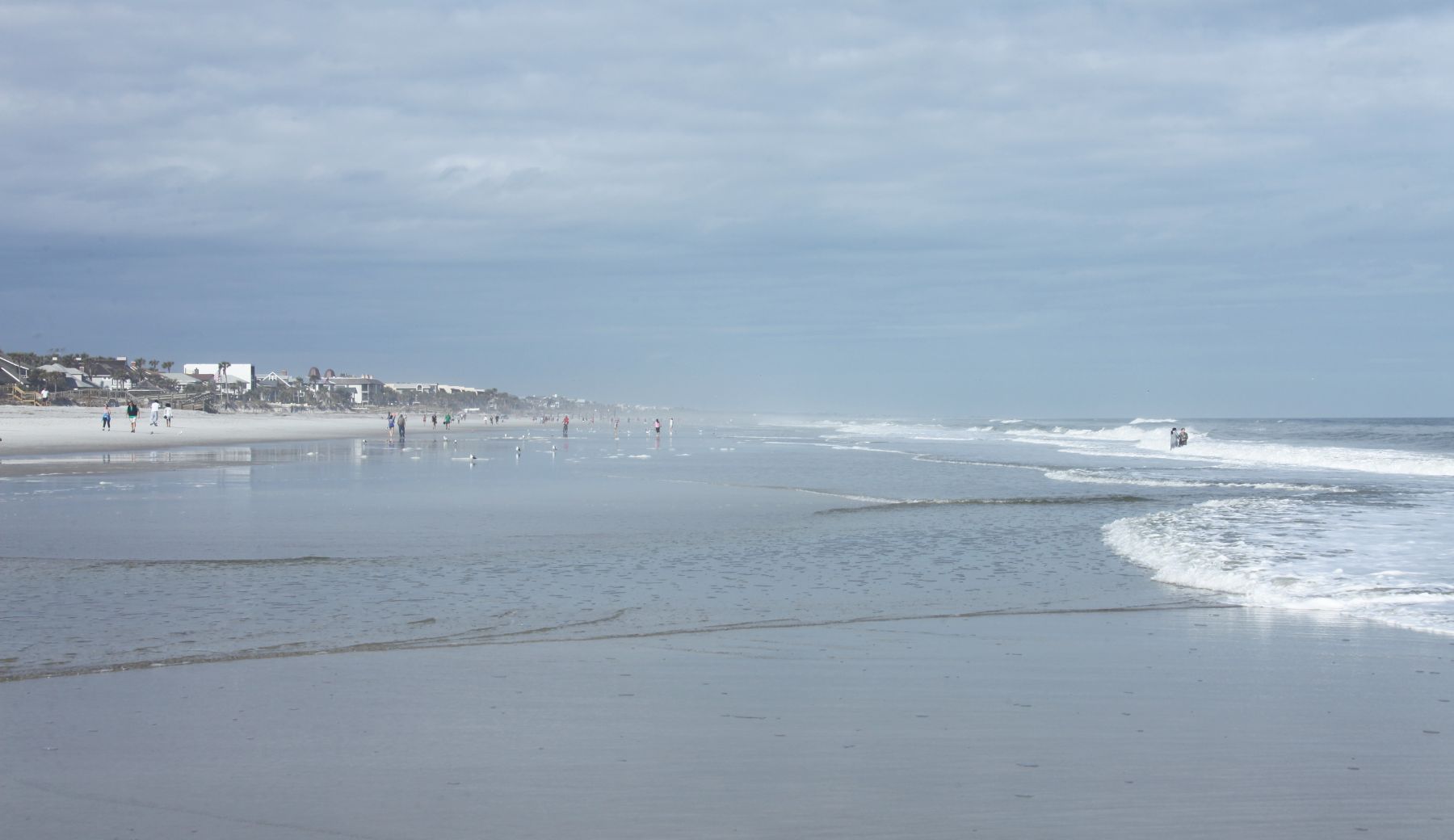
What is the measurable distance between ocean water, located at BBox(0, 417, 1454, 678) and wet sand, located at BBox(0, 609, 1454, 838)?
1.18 metres

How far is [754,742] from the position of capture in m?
5.78

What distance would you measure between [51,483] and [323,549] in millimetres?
15091

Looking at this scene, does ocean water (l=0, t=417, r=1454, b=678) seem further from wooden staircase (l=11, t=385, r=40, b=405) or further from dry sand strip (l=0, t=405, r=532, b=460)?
wooden staircase (l=11, t=385, r=40, b=405)

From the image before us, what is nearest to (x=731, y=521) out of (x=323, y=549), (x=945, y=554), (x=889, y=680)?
(x=945, y=554)

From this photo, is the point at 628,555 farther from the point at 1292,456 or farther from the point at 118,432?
the point at 118,432

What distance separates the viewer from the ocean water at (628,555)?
914 centimetres

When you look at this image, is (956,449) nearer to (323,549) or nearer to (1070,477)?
(1070,477)

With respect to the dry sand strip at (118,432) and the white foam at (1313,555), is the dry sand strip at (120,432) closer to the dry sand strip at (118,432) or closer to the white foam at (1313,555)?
the dry sand strip at (118,432)

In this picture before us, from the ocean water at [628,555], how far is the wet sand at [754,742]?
118cm

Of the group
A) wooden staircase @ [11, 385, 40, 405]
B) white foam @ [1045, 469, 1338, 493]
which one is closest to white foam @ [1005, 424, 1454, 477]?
white foam @ [1045, 469, 1338, 493]

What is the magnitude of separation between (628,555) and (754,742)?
8.11m

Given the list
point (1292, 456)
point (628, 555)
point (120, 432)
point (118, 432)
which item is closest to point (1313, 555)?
point (628, 555)

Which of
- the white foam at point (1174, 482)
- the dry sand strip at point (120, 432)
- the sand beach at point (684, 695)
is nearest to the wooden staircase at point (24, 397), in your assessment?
the dry sand strip at point (120, 432)

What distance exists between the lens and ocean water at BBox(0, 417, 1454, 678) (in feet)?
30.0
